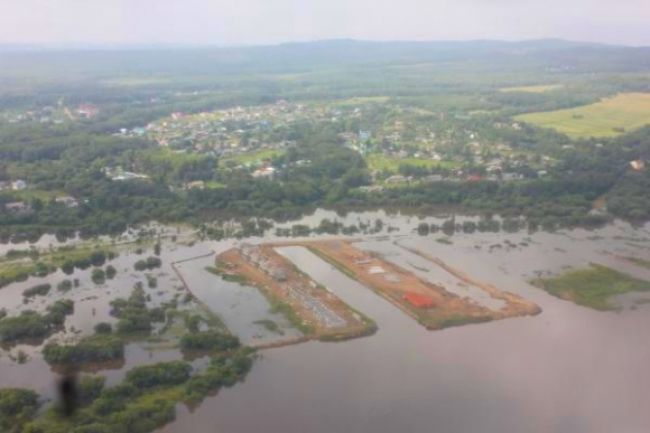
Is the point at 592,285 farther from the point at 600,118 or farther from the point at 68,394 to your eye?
the point at 600,118

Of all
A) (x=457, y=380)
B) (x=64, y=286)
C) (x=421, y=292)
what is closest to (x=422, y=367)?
(x=457, y=380)

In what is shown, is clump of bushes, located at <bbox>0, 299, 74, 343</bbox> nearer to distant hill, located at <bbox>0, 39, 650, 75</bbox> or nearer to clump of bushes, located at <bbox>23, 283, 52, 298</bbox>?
clump of bushes, located at <bbox>23, 283, 52, 298</bbox>

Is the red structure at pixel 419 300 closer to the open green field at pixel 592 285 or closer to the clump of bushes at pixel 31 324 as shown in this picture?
the open green field at pixel 592 285

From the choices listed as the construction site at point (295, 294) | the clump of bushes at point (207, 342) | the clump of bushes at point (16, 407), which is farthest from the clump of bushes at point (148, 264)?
the clump of bushes at point (16, 407)

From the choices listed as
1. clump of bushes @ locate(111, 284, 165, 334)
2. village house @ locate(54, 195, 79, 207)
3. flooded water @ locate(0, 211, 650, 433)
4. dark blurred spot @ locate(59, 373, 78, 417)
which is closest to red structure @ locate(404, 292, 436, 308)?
flooded water @ locate(0, 211, 650, 433)

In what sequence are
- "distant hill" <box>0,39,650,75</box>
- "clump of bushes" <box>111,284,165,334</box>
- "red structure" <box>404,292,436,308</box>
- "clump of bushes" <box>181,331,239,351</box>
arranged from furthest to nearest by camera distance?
"distant hill" <box>0,39,650,75</box>, "red structure" <box>404,292,436,308</box>, "clump of bushes" <box>111,284,165,334</box>, "clump of bushes" <box>181,331,239,351</box>

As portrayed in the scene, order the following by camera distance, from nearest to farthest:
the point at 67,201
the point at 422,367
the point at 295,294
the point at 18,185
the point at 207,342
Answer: the point at 422,367 → the point at 207,342 → the point at 295,294 → the point at 67,201 → the point at 18,185

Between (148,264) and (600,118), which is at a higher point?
(600,118)
